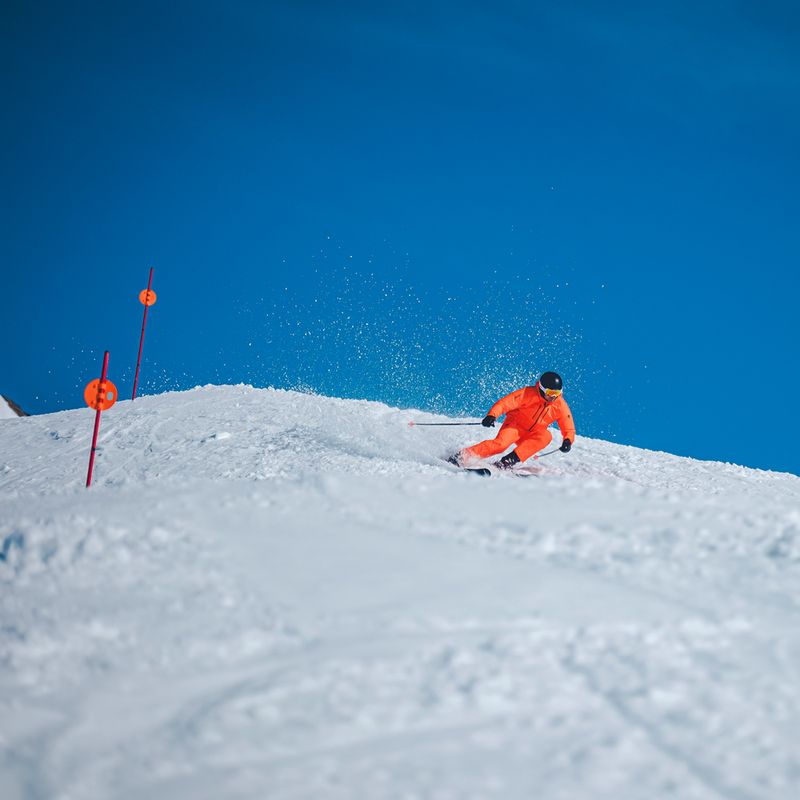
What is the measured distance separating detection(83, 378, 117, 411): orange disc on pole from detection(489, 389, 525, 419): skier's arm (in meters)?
4.53

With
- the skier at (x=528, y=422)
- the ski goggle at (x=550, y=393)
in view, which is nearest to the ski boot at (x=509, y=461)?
the skier at (x=528, y=422)

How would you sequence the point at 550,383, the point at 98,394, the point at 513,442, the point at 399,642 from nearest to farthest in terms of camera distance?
the point at 399,642
the point at 98,394
the point at 550,383
the point at 513,442

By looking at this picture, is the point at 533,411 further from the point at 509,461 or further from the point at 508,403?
the point at 509,461

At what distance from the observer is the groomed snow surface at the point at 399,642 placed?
104 inches

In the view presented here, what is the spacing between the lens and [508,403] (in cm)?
955

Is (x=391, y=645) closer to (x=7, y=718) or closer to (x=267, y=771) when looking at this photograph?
(x=267, y=771)

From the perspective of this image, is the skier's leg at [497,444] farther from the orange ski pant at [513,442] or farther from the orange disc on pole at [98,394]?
the orange disc on pole at [98,394]

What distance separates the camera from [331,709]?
2916 millimetres

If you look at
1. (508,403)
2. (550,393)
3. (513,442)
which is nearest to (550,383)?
(550,393)

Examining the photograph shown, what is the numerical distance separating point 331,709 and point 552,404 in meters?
7.24

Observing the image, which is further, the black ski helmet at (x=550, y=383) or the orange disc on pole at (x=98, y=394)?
the black ski helmet at (x=550, y=383)

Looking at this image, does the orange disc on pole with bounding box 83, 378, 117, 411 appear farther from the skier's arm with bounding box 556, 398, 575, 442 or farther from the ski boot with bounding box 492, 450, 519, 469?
the skier's arm with bounding box 556, 398, 575, 442

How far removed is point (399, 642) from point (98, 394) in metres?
5.34

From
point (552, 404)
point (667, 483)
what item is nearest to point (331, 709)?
point (552, 404)
